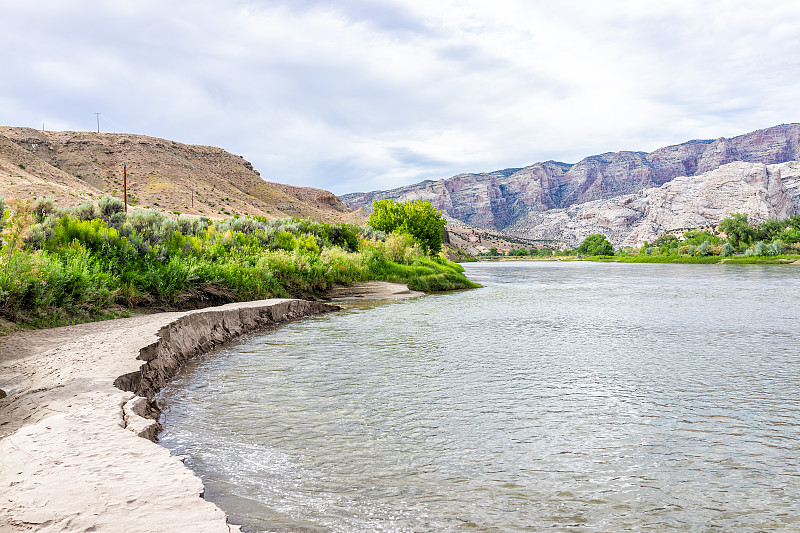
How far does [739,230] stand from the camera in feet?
433

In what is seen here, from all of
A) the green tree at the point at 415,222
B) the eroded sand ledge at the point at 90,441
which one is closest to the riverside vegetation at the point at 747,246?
the green tree at the point at 415,222

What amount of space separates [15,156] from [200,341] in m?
102

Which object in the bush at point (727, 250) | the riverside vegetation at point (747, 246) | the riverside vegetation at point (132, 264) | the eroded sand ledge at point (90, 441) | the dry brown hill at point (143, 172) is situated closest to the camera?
the eroded sand ledge at point (90, 441)

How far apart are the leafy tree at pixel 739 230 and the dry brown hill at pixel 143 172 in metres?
107

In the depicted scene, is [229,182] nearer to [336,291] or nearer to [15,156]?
[15,156]

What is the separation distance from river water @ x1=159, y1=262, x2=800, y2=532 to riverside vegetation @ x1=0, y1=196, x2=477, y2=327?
14.7 feet

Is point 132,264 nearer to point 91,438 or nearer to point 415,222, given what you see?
point 91,438

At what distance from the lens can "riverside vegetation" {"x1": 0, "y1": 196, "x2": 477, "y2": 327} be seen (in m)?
13.5

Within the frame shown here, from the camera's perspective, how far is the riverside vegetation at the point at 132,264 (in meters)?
13.5

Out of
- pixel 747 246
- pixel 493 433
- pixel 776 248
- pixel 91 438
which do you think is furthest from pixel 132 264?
pixel 747 246

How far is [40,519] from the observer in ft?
12.6

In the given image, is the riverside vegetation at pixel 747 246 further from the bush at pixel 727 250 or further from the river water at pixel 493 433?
the river water at pixel 493 433

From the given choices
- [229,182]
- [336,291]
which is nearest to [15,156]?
[229,182]

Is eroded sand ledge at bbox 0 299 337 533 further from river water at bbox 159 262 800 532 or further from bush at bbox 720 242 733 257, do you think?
bush at bbox 720 242 733 257
